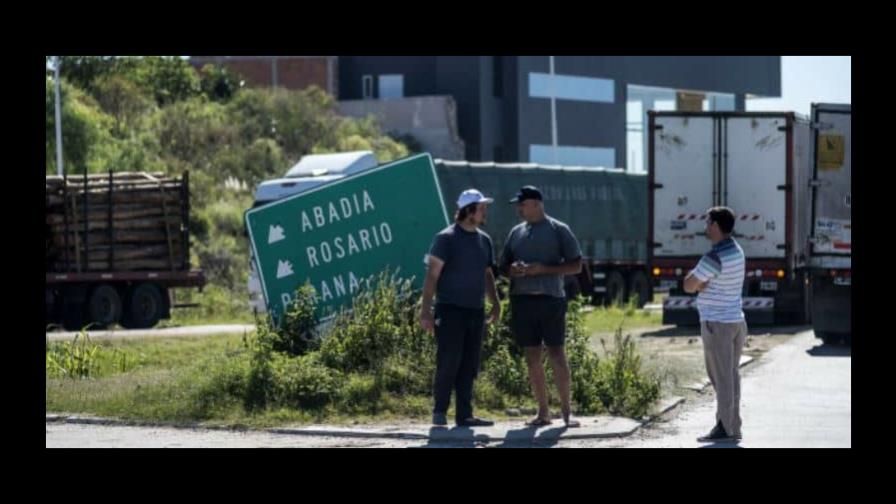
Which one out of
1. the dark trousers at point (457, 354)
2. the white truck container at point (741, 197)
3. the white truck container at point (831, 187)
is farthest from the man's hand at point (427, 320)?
the white truck container at point (741, 197)

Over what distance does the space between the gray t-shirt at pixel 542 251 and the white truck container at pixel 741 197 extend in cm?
1439

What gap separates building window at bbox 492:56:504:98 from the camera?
6222 centimetres

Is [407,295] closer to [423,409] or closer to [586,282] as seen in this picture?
[423,409]

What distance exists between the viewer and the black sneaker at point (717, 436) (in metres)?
13.3

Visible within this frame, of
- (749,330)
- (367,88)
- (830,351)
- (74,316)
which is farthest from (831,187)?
(367,88)

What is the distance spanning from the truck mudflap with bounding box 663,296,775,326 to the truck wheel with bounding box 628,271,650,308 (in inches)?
520

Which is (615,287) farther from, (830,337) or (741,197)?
(830,337)

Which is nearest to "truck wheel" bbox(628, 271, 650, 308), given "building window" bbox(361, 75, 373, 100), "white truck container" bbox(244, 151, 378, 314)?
"white truck container" bbox(244, 151, 378, 314)

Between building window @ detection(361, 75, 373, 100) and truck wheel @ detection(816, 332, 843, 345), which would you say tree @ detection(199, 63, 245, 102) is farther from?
truck wheel @ detection(816, 332, 843, 345)

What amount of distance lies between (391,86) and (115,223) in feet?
107

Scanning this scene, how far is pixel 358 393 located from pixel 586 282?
20.7 metres

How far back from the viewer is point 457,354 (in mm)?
13773
